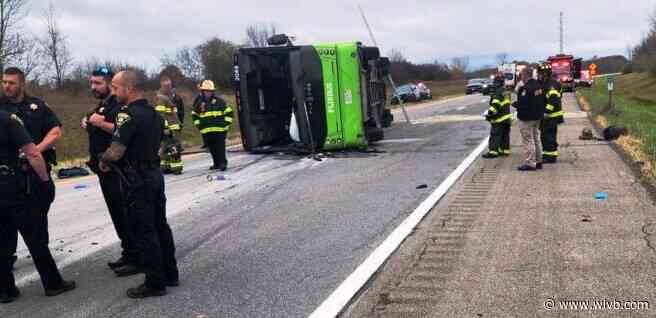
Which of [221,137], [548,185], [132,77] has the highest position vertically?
[132,77]

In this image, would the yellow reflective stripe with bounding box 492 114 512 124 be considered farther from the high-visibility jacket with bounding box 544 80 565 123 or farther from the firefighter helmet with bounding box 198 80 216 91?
the firefighter helmet with bounding box 198 80 216 91

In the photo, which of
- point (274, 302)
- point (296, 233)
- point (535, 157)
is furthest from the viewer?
point (535, 157)

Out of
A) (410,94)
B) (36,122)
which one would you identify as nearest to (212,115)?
(36,122)

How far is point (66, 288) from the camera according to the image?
191 inches

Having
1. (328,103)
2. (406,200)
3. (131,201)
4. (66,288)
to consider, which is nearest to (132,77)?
(131,201)

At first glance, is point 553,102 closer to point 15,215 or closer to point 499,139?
point 499,139

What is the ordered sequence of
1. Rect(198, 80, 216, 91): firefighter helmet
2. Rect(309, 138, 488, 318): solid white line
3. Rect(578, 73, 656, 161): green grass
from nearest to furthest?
Rect(309, 138, 488, 318): solid white line < Rect(198, 80, 216, 91): firefighter helmet < Rect(578, 73, 656, 161): green grass

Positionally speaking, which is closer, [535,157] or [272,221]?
[272,221]

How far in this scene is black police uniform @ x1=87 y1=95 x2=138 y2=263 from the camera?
5.41 meters

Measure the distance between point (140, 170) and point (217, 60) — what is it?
143 ft

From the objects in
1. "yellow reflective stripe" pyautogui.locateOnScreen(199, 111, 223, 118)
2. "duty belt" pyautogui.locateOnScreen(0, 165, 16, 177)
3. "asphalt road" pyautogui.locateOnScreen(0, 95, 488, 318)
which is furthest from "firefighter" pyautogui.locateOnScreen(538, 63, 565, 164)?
"duty belt" pyautogui.locateOnScreen(0, 165, 16, 177)

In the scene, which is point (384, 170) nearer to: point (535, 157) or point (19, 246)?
point (535, 157)

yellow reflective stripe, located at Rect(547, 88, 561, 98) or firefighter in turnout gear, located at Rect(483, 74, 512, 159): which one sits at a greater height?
yellow reflective stripe, located at Rect(547, 88, 561, 98)

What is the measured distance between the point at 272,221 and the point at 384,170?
3.85m
